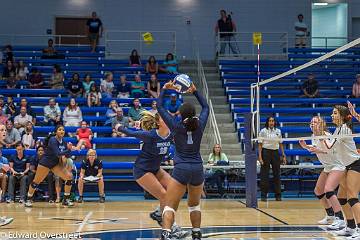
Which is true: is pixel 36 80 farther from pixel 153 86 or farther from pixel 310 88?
pixel 310 88

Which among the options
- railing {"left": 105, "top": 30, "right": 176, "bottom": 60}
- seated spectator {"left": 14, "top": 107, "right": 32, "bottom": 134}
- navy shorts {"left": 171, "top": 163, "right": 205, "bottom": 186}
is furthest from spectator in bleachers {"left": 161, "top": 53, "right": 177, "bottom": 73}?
navy shorts {"left": 171, "top": 163, "right": 205, "bottom": 186}

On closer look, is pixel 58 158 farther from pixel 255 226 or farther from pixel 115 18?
pixel 115 18

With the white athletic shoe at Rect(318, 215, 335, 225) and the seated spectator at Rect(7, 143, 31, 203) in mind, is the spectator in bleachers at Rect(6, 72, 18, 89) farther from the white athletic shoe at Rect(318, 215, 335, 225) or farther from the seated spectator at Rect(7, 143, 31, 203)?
the white athletic shoe at Rect(318, 215, 335, 225)

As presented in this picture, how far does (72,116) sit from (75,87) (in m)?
2.07

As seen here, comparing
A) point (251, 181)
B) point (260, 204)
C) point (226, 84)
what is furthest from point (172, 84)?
point (226, 84)

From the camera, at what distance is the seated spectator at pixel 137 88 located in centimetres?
2019

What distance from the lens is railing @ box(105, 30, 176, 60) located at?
25.0 meters

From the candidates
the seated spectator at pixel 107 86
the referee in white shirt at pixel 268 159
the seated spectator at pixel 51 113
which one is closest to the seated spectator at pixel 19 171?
the seated spectator at pixel 51 113

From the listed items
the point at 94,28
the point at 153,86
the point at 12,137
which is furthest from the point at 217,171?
the point at 94,28

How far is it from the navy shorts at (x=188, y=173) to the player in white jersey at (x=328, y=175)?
9.71ft

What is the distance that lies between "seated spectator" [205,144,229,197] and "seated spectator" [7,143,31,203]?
4.61 m

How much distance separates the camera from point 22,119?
17734 millimetres

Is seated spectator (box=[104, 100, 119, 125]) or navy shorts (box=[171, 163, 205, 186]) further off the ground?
seated spectator (box=[104, 100, 119, 125])

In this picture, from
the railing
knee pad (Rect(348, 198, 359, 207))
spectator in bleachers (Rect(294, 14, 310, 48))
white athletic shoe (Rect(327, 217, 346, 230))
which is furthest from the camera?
the railing
